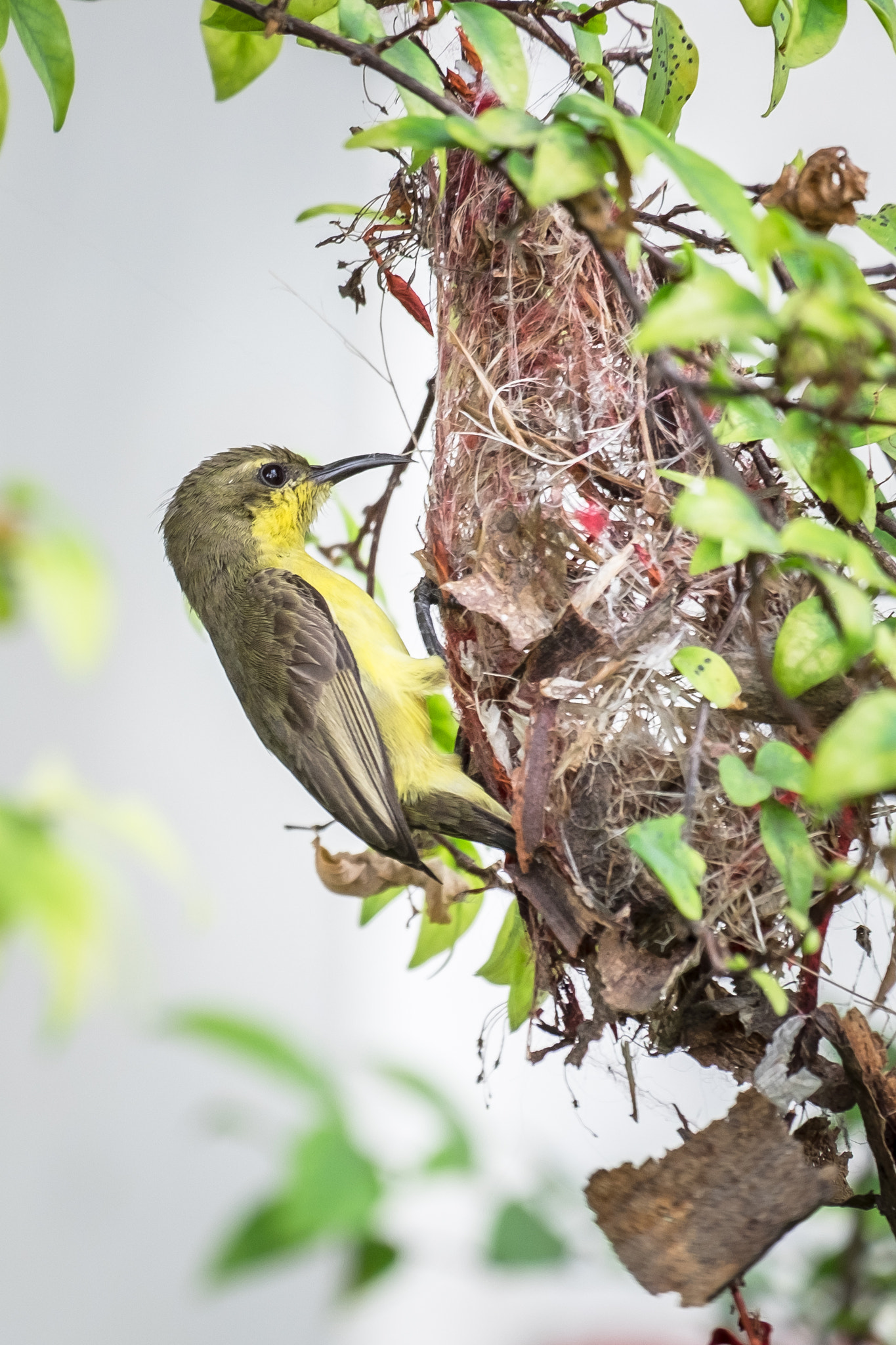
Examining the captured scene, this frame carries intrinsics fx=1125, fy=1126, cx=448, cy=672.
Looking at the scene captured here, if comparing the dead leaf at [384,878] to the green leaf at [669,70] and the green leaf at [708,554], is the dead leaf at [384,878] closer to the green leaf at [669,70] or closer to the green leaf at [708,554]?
the green leaf at [708,554]

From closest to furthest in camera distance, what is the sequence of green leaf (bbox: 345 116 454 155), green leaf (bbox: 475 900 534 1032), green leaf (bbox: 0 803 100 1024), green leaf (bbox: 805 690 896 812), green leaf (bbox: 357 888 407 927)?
green leaf (bbox: 0 803 100 1024), green leaf (bbox: 805 690 896 812), green leaf (bbox: 345 116 454 155), green leaf (bbox: 475 900 534 1032), green leaf (bbox: 357 888 407 927)

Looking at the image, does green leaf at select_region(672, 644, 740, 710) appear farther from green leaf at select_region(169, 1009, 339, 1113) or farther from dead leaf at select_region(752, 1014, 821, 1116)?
green leaf at select_region(169, 1009, 339, 1113)

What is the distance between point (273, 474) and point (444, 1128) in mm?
1382

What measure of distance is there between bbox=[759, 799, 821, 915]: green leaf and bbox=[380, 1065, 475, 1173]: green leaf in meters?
0.44

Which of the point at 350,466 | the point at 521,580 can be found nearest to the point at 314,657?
the point at 350,466

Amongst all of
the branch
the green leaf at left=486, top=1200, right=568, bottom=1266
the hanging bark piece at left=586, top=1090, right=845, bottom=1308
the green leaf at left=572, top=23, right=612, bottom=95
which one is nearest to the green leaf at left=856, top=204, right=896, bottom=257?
the green leaf at left=572, top=23, right=612, bottom=95

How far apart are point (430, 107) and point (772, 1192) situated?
2.90 feet

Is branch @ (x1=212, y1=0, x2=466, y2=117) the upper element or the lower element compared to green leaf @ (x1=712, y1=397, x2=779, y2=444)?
upper

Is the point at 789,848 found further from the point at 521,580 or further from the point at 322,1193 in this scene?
the point at 322,1193

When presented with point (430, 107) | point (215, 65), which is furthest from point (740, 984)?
point (215, 65)

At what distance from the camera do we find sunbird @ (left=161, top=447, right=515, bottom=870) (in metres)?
1.42

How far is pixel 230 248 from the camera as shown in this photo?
2039 mm

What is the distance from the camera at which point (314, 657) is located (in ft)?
5.00

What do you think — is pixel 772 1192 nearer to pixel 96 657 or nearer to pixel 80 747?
pixel 96 657
